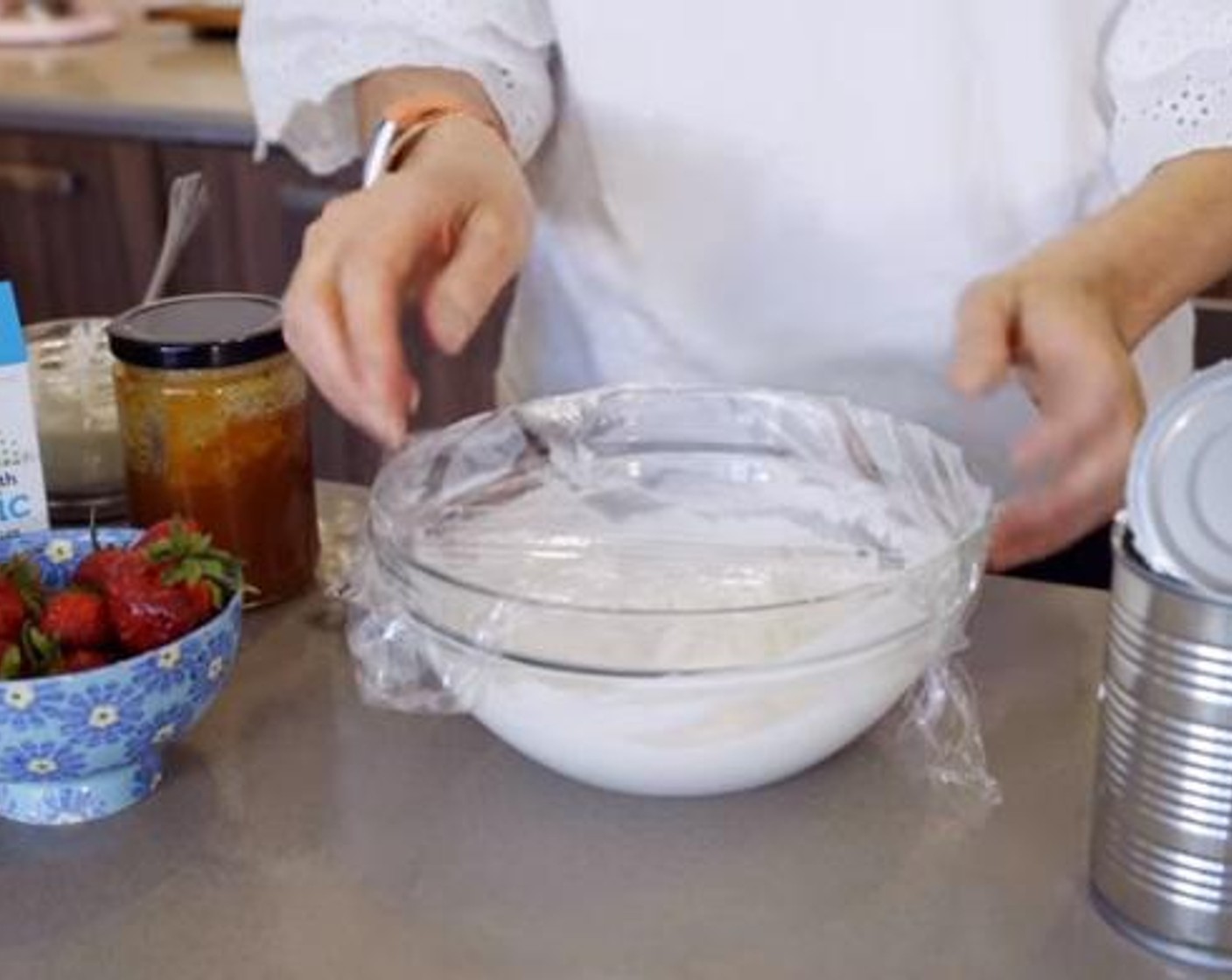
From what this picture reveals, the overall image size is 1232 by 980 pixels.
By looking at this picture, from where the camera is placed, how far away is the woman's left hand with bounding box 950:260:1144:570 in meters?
0.71

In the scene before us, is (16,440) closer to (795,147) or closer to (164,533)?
(164,533)

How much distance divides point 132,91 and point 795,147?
1246 mm

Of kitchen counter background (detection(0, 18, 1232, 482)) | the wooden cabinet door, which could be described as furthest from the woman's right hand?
the wooden cabinet door

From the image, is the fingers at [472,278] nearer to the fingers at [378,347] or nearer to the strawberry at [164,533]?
the fingers at [378,347]

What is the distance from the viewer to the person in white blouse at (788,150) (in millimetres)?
938

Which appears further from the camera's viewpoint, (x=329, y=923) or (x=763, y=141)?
(x=763, y=141)

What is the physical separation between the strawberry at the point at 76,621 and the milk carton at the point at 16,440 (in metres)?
0.12

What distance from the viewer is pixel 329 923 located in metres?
0.65

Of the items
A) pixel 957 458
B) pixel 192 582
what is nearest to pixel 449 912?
pixel 192 582

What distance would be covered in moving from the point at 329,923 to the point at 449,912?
41mm

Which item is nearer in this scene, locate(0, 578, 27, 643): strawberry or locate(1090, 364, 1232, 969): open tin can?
locate(1090, 364, 1232, 969): open tin can

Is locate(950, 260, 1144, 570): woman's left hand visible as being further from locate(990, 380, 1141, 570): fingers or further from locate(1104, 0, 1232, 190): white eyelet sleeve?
locate(1104, 0, 1232, 190): white eyelet sleeve

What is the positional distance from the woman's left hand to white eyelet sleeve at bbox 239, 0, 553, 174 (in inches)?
15.5

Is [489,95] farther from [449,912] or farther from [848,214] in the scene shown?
[449,912]
